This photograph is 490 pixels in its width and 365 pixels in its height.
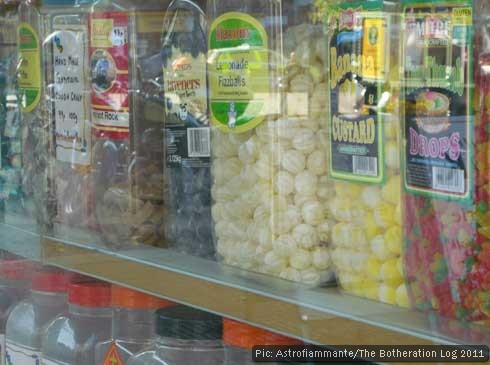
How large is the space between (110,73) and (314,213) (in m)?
0.39

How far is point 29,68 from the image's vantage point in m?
1.32

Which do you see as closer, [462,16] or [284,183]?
[462,16]

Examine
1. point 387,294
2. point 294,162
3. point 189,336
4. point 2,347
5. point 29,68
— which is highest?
point 29,68

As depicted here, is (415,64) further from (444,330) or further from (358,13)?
(444,330)

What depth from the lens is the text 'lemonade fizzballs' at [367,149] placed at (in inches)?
29.5

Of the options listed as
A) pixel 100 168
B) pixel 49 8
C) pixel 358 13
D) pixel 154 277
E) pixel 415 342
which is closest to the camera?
pixel 415 342

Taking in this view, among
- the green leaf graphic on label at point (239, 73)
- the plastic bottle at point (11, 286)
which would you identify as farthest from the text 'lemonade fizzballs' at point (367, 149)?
the plastic bottle at point (11, 286)

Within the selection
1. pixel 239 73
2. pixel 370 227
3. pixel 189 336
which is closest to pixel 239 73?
pixel 239 73

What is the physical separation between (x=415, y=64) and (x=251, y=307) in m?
0.26

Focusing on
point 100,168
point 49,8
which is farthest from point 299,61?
point 49,8

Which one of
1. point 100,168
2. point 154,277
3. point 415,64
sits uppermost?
point 415,64

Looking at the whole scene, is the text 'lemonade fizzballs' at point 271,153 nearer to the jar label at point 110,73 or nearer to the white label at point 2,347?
the jar label at point 110,73

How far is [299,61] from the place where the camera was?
2.87 feet
